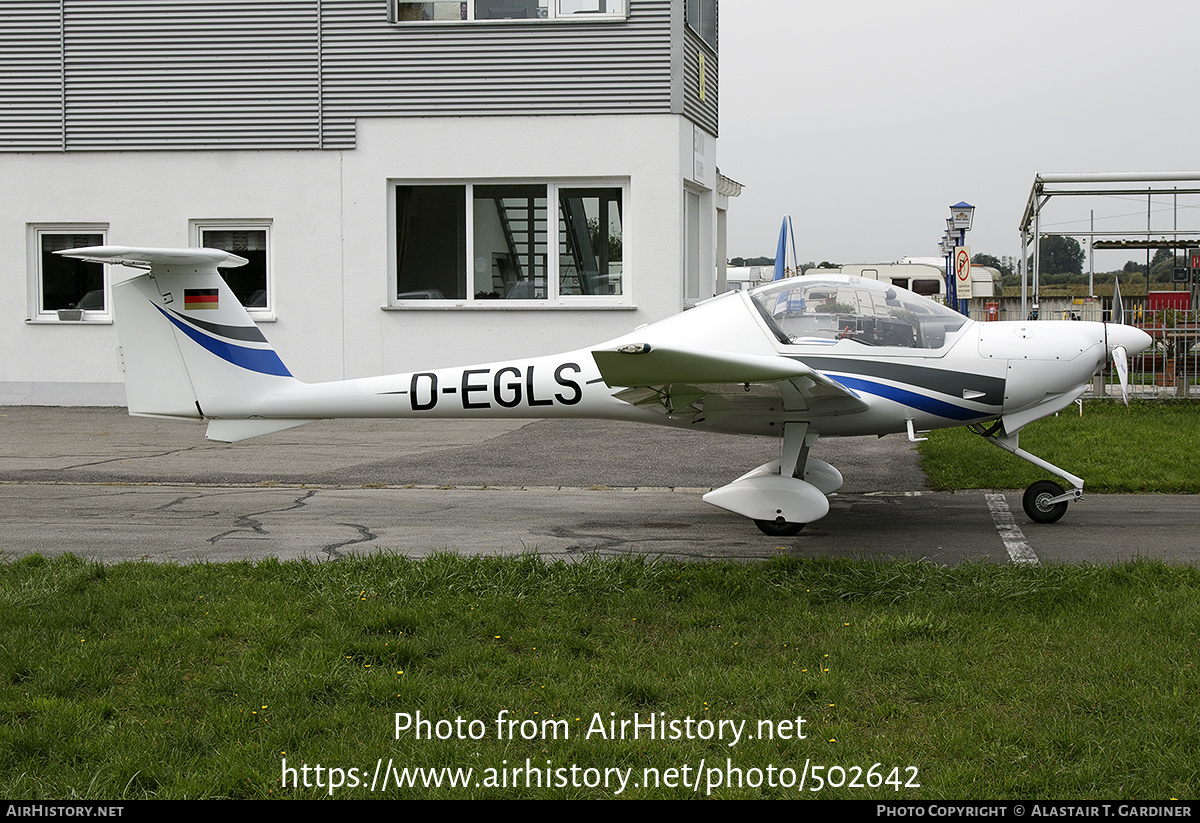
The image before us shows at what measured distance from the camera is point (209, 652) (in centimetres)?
505

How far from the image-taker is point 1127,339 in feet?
26.9

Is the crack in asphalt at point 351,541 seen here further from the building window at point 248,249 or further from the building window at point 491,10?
the building window at point 491,10

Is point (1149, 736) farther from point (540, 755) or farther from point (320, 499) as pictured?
point (320, 499)

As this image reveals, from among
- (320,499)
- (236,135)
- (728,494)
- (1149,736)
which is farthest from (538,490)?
(236,135)

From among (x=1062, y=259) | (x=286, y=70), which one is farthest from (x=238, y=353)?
(x=1062, y=259)

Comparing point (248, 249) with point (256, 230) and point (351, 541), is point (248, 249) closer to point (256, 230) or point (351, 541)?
point (256, 230)

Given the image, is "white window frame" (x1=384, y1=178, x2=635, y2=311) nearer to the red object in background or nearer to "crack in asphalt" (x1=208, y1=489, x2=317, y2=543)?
"crack in asphalt" (x1=208, y1=489, x2=317, y2=543)

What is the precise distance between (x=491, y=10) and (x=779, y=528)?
38.1 ft

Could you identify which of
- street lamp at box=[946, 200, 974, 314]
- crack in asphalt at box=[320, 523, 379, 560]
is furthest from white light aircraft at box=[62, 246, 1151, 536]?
street lamp at box=[946, 200, 974, 314]

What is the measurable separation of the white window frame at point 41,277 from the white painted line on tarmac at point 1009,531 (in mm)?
13904

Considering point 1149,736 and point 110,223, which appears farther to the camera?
point 110,223

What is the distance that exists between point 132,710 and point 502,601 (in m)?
2.00

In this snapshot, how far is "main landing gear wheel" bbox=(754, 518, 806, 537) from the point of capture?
7.85 metres

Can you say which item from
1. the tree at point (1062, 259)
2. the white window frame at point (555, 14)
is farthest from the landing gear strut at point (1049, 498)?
the tree at point (1062, 259)
